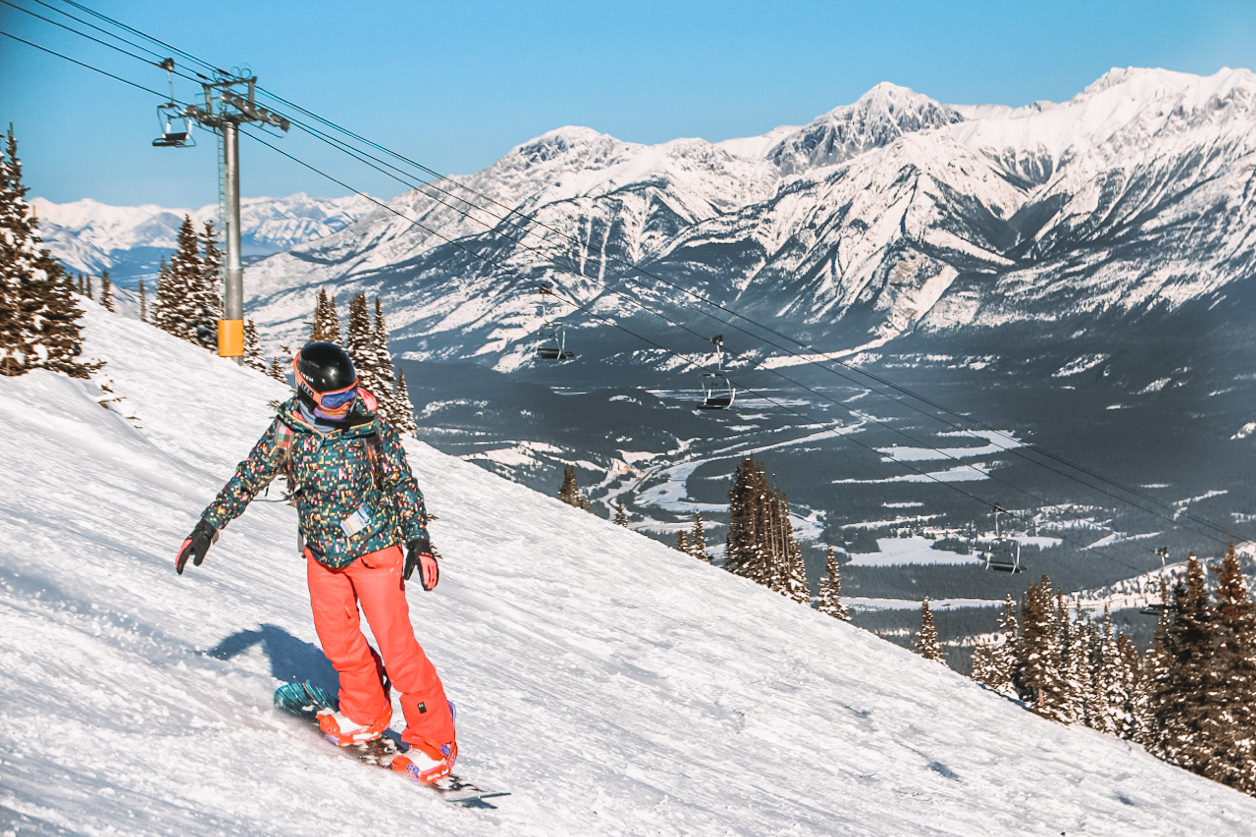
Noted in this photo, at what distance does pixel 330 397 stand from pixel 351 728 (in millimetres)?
2119

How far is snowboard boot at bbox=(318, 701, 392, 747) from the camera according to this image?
583 centimetres

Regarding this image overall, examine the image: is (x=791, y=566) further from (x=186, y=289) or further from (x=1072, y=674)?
(x=186, y=289)

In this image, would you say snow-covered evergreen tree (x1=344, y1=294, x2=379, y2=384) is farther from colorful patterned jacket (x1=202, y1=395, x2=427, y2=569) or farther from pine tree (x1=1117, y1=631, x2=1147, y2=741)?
pine tree (x1=1117, y1=631, x2=1147, y2=741)

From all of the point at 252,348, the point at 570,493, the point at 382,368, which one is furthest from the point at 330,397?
the point at 570,493

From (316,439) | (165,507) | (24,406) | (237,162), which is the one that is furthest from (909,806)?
(237,162)

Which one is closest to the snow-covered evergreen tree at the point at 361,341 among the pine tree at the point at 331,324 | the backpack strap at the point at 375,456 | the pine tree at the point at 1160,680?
the pine tree at the point at 331,324

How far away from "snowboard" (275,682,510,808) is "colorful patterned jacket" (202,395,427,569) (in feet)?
4.43

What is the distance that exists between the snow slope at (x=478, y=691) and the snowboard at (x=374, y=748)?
0.13 meters

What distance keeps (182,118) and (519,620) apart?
17.3 metres

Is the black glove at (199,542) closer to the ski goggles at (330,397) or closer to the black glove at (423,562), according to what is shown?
the ski goggles at (330,397)

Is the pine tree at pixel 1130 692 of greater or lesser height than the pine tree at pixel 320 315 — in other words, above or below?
below

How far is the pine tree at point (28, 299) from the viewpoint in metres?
15.3

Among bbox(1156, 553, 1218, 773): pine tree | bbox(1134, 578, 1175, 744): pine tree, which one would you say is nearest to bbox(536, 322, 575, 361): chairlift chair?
bbox(1156, 553, 1218, 773): pine tree

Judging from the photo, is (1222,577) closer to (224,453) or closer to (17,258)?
(224,453)
